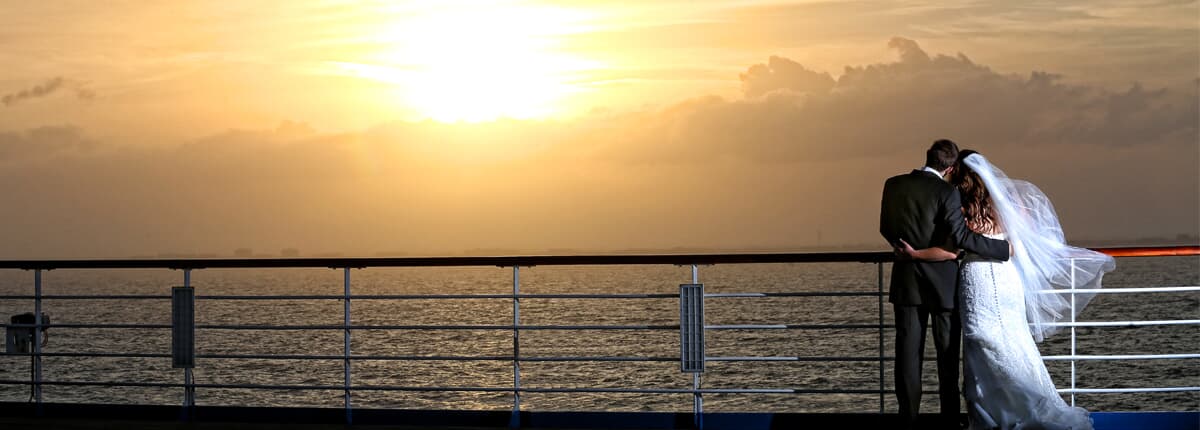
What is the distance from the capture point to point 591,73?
1719 inches

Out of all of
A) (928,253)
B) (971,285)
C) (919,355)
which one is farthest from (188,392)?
(971,285)

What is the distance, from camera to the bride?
16.1 ft

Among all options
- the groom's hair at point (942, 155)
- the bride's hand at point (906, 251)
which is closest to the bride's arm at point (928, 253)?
the bride's hand at point (906, 251)

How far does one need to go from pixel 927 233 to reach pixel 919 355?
0.51 m

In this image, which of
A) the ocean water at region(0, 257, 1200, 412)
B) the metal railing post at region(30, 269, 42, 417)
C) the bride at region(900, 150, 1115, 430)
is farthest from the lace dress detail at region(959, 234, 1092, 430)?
the ocean water at region(0, 257, 1200, 412)

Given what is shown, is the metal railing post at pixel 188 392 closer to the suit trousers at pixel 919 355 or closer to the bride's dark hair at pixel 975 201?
the suit trousers at pixel 919 355

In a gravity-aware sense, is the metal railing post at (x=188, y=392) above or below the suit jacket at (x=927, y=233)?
below

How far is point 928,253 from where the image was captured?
→ 15.7 feet

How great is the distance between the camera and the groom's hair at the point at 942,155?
189 inches

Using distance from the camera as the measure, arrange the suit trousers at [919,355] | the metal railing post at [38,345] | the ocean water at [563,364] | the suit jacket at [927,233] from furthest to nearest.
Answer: the ocean water at [563,364] → the metal railing post at [38,345] → the suit trousers at [919,355] → the suit jacket at [927,233]

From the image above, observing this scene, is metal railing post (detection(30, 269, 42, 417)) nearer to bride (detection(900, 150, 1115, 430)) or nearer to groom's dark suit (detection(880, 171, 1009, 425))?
groom's dark suit (detection(880, 171, 1009, 425))

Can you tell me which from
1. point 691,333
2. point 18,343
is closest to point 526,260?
point 691,333

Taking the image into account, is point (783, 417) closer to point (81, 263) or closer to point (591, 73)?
point (81, 263)

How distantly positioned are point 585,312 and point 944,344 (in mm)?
55820
